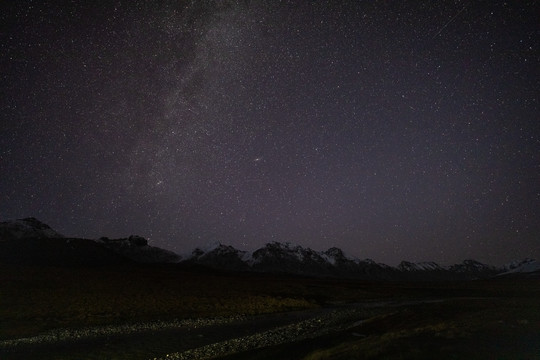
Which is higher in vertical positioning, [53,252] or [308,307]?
[53,252]

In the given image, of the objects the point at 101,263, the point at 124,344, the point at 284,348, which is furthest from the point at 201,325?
the point at 101,263

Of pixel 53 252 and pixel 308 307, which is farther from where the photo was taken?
pixel 53 252

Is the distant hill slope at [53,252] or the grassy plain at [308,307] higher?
the distant hill slope at [53,252]

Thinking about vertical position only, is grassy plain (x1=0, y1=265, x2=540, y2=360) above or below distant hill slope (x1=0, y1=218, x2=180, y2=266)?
below

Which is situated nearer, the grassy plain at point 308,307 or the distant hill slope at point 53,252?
the grassy plain at point 308,307

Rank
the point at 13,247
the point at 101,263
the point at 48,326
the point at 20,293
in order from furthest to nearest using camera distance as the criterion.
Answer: the point at 101,263 → the point at 13,247 → the point at 20,293 → the point at 48,326

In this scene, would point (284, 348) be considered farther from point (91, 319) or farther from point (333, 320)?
point (91, 319)

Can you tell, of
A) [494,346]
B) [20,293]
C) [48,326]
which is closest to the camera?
[494,346]

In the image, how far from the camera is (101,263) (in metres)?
157

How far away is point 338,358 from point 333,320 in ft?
65.0

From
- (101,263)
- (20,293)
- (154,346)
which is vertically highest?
(101,263)

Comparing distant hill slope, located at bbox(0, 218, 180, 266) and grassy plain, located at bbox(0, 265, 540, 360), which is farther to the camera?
distant hill slope, located at bbox(0, 218, 180, 266)

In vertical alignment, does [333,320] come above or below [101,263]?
below

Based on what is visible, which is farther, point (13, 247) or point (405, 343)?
point (13, 247)
